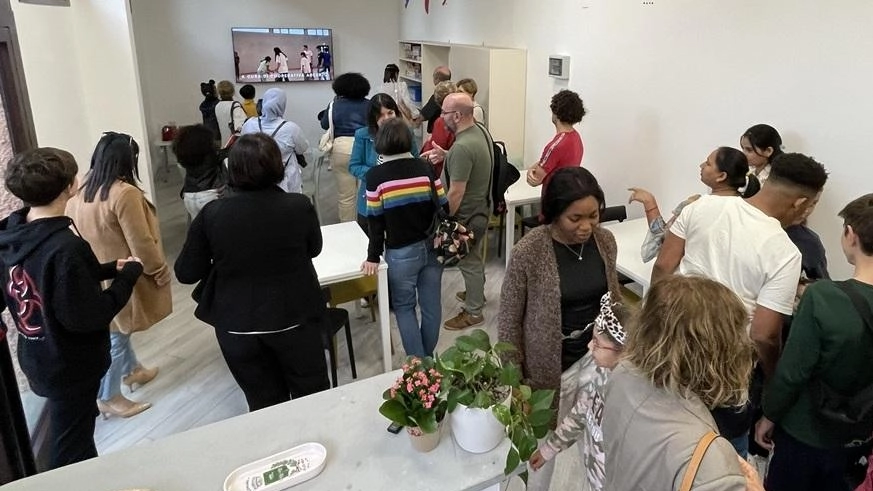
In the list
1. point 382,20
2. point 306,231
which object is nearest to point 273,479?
point 306,231

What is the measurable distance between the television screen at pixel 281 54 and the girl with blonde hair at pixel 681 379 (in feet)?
25.1

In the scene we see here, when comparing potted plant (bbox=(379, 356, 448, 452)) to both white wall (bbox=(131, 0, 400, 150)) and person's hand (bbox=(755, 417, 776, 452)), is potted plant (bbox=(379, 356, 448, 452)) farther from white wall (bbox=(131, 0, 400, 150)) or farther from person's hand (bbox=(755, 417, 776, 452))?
white wall (bbox=(131, 0, 400, 150))

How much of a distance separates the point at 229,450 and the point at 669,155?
3.07m

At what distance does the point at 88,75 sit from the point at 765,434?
4322 mm

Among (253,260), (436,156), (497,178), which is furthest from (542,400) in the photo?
(436,156)

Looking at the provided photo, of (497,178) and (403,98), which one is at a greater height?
(403,98)

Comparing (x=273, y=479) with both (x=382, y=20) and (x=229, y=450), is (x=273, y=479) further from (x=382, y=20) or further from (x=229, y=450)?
(x=382, y=20)

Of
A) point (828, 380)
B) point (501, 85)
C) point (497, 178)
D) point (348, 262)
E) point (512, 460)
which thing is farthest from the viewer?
point (501, 85)

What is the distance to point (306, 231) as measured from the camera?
6.18 feet

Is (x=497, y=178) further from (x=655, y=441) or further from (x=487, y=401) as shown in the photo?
(x=655, y=441)

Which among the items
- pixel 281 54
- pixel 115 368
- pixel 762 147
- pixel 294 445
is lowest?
pixel 115 368

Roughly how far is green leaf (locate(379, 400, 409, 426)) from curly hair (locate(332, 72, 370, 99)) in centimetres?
327

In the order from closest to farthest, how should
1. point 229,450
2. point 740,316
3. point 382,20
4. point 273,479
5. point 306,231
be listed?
point 740,316 → point 273,479 → point 229,450 → point 306,231 → point 382,20

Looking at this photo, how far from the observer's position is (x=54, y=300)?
178cm
